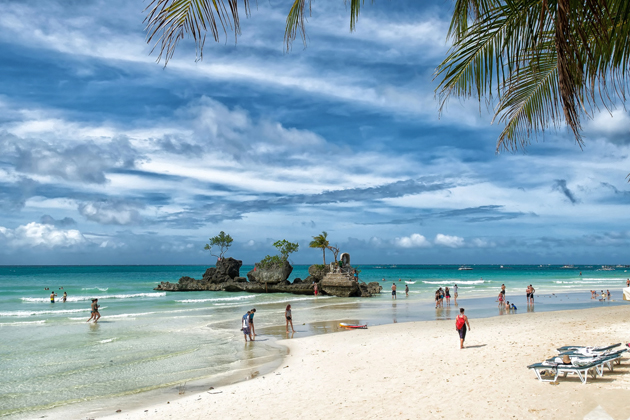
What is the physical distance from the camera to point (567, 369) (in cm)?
883

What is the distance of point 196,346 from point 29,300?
39408mm

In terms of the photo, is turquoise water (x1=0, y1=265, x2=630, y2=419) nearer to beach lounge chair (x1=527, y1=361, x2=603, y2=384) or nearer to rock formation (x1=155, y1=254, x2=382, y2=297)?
beach lounge chair (x1=527, y1=361, x2=603, y2=384)

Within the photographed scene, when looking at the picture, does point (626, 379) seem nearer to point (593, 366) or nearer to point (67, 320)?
point (593, 366)

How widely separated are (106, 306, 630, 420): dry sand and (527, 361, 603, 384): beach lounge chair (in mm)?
179

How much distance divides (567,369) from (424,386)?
2.97 metres

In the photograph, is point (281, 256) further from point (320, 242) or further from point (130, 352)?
point (130, 352)

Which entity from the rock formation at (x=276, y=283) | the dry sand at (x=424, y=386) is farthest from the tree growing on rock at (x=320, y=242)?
the dry sand at (x=424, y=386)

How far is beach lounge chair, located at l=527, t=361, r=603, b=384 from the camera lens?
8727 millimetres

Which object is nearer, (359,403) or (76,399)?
(359,403)

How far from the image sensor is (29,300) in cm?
4759

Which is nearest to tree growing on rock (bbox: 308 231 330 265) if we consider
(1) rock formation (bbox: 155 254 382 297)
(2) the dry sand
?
(1) rock formation (bbox: 155 254 382 297)

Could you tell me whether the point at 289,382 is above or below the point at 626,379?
below

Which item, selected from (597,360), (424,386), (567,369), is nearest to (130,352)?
(424,386)

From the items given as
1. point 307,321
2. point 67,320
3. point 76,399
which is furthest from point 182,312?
point 76,399
